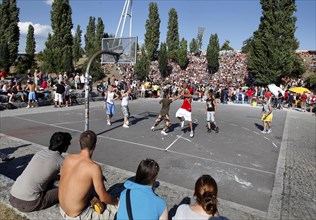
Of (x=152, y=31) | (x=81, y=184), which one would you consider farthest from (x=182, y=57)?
(x=81, y=184)

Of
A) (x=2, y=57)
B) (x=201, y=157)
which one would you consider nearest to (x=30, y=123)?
(x=201, y=157)

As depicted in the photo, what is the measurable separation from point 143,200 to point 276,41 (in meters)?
37.6

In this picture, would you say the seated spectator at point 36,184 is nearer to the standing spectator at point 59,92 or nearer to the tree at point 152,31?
the standing spectator at point 59,92

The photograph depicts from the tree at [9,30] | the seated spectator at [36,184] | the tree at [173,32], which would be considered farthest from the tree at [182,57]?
the seated spectator at [36,184]

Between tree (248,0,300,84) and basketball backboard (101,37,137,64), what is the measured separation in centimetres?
2658

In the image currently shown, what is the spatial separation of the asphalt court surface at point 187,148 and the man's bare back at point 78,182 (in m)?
3.17

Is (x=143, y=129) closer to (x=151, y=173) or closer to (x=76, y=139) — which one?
(x=76, y=139)

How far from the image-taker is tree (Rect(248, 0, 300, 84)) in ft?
114

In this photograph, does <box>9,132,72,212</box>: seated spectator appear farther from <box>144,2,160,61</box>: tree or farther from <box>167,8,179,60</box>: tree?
<box>167,8,179,60</box>: tree

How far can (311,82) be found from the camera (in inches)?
1423

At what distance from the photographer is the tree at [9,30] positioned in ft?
122

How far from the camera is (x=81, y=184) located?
3.19 meters

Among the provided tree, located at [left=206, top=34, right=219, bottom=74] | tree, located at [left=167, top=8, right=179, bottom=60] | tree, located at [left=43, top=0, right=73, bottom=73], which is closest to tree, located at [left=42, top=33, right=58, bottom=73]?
tree, located at [left=43, top=0, right=73, bottom=73]

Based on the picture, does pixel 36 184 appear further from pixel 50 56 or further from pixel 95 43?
pixel 95 43
